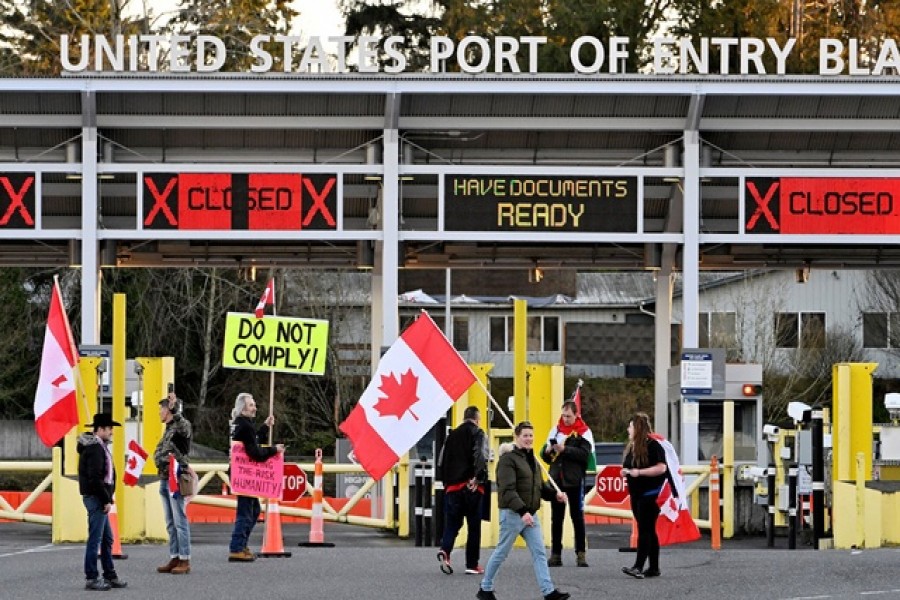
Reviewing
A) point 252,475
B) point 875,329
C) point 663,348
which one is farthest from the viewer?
point 875,329

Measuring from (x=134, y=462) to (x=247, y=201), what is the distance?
9.36 m

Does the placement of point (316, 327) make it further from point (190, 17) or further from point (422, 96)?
point (190, 17)

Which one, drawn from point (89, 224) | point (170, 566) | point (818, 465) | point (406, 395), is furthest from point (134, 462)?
point (89, 224)

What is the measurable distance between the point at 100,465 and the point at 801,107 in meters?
16.0

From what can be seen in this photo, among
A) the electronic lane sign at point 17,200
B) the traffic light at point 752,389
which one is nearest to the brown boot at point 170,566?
the electronic lane sign at point 17,200

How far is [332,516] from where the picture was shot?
1109 inches

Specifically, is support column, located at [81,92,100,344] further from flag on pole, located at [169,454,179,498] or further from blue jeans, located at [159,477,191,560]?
flag on pole, located at [169,454,179,498]

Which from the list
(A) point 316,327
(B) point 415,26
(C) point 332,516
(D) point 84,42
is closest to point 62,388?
(A) point 316,327

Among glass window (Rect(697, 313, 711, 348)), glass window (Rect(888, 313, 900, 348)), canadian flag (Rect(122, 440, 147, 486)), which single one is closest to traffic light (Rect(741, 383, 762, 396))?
canadian flag (Rect(122, 440, 147, 486))

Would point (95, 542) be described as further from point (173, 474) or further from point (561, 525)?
point (561, 525)

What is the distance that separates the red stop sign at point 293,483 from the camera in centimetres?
2817

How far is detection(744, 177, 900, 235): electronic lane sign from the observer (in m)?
31.9

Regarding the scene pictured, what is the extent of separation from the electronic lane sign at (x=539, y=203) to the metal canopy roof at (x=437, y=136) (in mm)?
166

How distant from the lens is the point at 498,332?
69.8 meters
